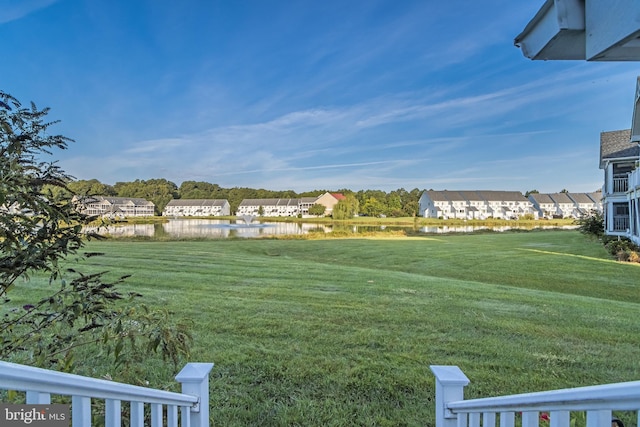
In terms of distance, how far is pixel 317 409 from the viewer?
2.40 metres

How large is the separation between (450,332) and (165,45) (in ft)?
32.8

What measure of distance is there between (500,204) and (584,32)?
6697 centimetres

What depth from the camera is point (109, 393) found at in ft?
3.30

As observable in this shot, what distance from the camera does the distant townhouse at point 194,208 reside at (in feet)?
227

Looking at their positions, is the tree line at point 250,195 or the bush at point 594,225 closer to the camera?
the bush at point 594,225

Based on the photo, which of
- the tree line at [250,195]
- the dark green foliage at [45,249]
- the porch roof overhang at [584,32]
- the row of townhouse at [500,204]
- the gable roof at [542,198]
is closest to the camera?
the porch roof overhang at [584,32]

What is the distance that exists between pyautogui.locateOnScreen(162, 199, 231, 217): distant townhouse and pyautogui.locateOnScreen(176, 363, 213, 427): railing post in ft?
236

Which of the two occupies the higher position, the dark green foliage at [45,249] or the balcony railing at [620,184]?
the balcony railing at [620,184]

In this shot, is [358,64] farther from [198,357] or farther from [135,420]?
[135,420]

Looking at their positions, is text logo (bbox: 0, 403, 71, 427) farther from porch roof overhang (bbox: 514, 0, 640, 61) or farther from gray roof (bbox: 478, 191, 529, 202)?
gray roof (bbox: 478, 191, 529, 202)

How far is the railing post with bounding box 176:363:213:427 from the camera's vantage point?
5.43ft

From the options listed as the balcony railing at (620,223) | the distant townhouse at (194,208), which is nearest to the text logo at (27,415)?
the balcony railing at (620,223)

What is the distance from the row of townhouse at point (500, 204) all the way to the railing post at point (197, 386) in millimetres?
59661

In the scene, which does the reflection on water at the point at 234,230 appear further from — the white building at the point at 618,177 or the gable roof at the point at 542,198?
the gable roof at the point at 542,198
